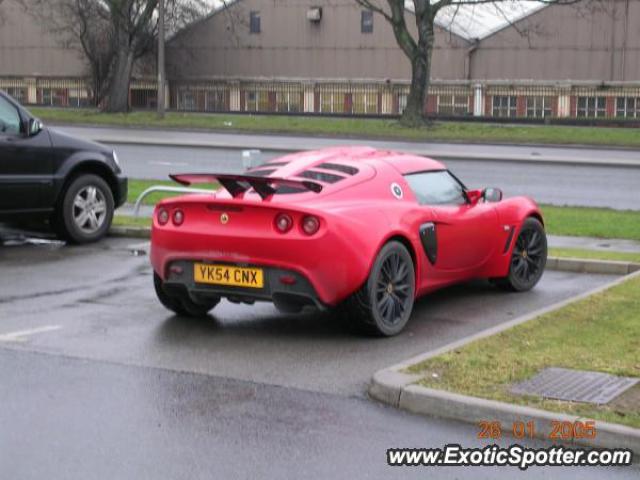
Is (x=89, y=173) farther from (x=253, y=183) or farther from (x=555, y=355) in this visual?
(x=555, y=355)

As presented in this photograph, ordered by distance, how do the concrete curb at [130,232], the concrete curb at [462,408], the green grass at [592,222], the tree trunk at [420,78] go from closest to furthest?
the concrete curb at [462,408], the concrete curb at [130,232], the green grass at [592,222], the tree trunk at [420,78]

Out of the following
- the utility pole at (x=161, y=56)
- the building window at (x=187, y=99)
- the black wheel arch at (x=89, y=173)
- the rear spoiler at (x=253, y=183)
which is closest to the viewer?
the rear spoiler at (x=253, y=183)

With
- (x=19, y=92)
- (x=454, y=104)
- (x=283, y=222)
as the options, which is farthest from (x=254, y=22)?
(x=283, y=222)

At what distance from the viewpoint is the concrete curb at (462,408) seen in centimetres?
562

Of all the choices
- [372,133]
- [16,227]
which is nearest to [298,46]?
[372,133]

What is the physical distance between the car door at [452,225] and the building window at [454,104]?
44.6 metres

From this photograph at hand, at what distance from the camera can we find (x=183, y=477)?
16.9 feet

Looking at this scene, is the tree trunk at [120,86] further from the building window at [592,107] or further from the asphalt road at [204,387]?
the asphalt road at [204,387]

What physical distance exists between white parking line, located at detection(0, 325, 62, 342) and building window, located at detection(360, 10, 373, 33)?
50.5 m

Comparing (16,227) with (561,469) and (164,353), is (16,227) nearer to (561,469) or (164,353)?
(164,353)

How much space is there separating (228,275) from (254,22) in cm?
5337

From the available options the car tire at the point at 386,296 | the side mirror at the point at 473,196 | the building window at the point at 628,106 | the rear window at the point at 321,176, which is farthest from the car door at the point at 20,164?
the building window at the point at 628,106

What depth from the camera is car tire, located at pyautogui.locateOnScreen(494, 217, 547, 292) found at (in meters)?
10.1

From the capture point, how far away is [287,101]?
5762cm
